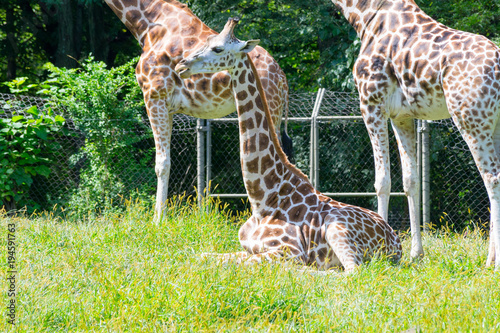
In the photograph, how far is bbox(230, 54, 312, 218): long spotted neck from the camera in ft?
15.9

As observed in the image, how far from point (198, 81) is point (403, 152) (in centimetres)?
241

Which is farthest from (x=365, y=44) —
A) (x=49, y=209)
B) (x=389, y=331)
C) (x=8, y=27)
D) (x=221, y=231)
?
(x=8, y=27)

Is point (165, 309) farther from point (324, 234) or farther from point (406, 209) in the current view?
point (406, 209)

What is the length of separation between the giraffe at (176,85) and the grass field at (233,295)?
5.87 ft

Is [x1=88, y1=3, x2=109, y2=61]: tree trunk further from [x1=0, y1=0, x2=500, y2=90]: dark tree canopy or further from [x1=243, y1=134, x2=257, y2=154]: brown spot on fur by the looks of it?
[x1=243, y1=134, x2=257, y2=154]: brown spot on fur

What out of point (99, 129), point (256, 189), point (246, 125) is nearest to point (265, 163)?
point (256, 189)

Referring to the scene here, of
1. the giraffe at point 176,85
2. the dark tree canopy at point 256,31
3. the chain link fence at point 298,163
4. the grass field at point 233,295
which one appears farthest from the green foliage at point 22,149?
the grass field at point 233,295

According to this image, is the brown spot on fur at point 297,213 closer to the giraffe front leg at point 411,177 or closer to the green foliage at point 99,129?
the giraffe front leg at point 411,177

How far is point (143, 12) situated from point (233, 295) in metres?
4.44

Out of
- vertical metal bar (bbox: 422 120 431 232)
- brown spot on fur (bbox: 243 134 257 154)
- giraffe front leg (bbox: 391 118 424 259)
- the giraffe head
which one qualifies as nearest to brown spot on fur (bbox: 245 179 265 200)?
brown spot on fur (bbox: 243 134 257 154)

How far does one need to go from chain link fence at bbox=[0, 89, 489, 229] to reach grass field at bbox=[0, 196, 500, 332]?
444cm

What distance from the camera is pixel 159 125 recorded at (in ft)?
21.0

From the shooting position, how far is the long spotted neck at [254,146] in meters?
4.84

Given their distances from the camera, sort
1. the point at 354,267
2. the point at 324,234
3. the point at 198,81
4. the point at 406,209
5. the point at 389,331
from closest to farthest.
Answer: the point at 389,331
the point at 354,267
the point at 324,234
the point at 198,81
the point at 406,209
